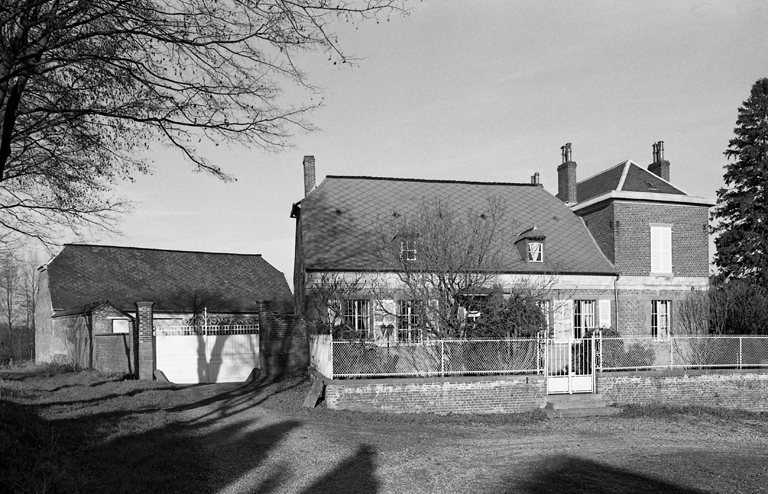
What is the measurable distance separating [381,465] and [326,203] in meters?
17.1

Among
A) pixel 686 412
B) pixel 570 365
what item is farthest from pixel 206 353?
pixel 686 412

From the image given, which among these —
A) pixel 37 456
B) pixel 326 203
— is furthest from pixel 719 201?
pixel 37 456

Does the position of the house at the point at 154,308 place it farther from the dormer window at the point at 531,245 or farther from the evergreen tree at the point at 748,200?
the evergreen tree at the point at 748,200

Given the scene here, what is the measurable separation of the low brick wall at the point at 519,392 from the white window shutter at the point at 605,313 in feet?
22.2

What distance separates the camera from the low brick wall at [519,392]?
1588 centimetres

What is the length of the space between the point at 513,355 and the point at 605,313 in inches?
392

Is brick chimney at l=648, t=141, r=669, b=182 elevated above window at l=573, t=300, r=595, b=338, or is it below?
above

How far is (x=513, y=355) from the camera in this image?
17125 millimetres

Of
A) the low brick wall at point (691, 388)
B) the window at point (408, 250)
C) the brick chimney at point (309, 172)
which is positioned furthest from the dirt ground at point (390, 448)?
the brick chimney at point (309, 172)

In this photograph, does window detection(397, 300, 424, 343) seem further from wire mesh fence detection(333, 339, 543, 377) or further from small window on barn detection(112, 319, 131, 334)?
small window on barn detection(112, 319, 131, 334)

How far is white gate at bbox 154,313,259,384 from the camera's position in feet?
74.0

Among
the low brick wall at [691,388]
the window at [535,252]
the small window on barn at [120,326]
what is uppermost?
the window at [535,252]

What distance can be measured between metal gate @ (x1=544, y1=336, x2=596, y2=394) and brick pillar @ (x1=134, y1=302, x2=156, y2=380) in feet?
41.0

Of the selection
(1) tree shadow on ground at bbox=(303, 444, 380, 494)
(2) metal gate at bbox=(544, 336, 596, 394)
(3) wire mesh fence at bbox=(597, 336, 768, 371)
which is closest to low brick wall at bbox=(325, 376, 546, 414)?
(2) metal gate at bbox=(544, 336, 596, 394)
